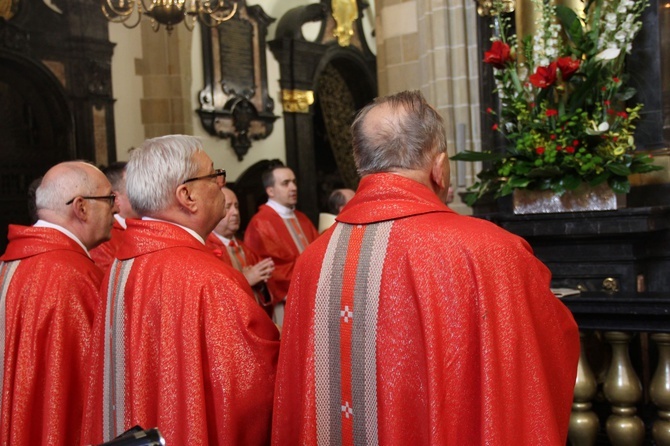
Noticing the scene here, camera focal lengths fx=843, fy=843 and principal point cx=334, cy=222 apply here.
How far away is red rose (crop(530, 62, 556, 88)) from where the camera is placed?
4.08 m

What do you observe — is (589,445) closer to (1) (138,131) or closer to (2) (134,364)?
(2) (134,364)

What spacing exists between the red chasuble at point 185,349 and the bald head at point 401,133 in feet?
1.99

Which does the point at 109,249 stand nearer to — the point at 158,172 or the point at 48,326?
the point at 48,326

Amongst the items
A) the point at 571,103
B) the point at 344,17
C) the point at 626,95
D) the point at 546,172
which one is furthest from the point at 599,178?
the point at 344,17

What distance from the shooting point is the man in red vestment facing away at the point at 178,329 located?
230 cm

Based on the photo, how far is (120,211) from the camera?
4438 mm

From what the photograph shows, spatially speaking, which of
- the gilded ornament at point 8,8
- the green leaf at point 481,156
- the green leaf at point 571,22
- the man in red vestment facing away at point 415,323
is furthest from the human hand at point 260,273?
the gilded ornament at point 8,8

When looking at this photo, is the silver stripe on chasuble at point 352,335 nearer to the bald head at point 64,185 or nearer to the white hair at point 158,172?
the white hair at point 158,172

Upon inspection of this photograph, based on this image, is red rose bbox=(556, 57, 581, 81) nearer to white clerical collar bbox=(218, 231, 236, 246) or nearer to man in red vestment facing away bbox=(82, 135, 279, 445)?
man in red vestment facing away bbox=(82, 135, 279, 445)

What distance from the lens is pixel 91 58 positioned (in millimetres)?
9133

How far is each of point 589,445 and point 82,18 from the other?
25.4 feet

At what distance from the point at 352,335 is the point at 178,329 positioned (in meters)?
0.55

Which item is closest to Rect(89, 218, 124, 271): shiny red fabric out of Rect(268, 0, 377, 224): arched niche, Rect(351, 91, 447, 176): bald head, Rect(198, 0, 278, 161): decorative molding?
Rect(351, 91, 447, 176): bald head

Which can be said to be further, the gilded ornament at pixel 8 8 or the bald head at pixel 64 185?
the gilded ornament at pixel 8 8
